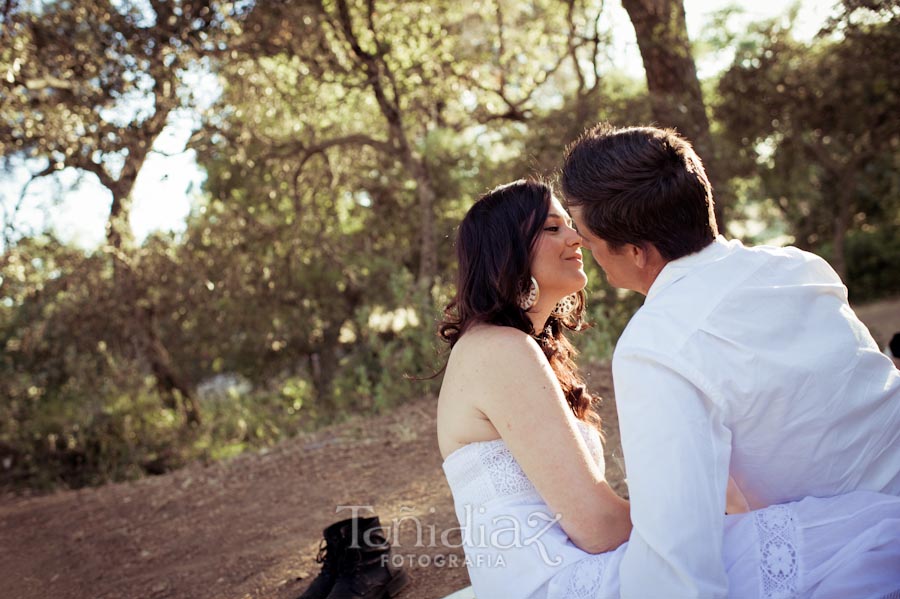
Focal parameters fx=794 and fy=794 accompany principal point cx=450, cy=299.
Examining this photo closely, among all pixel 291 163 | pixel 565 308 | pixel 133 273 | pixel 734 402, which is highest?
pixel 291 163

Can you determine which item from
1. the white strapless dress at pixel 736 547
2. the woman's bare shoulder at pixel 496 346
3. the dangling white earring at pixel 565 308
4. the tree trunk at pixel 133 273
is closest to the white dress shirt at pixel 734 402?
the white strapless dress at pixel 736 547

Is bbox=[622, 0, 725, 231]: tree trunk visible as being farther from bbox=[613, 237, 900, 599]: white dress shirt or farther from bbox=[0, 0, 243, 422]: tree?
bbox=[613, 237, 900, 599]: white dress shirt

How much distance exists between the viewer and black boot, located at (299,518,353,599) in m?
3.12

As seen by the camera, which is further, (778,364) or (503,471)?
(503,471)

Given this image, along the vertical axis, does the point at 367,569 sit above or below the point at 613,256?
below

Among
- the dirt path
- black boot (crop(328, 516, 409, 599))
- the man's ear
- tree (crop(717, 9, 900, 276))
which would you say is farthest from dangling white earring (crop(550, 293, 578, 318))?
tree (crop(717, 9, 900, 276))

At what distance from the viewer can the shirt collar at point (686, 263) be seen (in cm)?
180

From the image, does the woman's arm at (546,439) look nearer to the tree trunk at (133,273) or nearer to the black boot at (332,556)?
the black boot at (332,556)

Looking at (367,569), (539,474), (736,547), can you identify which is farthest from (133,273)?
(736,547)

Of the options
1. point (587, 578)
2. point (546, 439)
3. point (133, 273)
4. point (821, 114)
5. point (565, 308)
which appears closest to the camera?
point (587, 578)

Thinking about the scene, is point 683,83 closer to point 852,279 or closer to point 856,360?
point 856,360

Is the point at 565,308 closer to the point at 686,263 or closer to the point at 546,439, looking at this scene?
the point at 546,439

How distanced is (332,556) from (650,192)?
2.09 metres

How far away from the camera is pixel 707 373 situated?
5.25 ft
